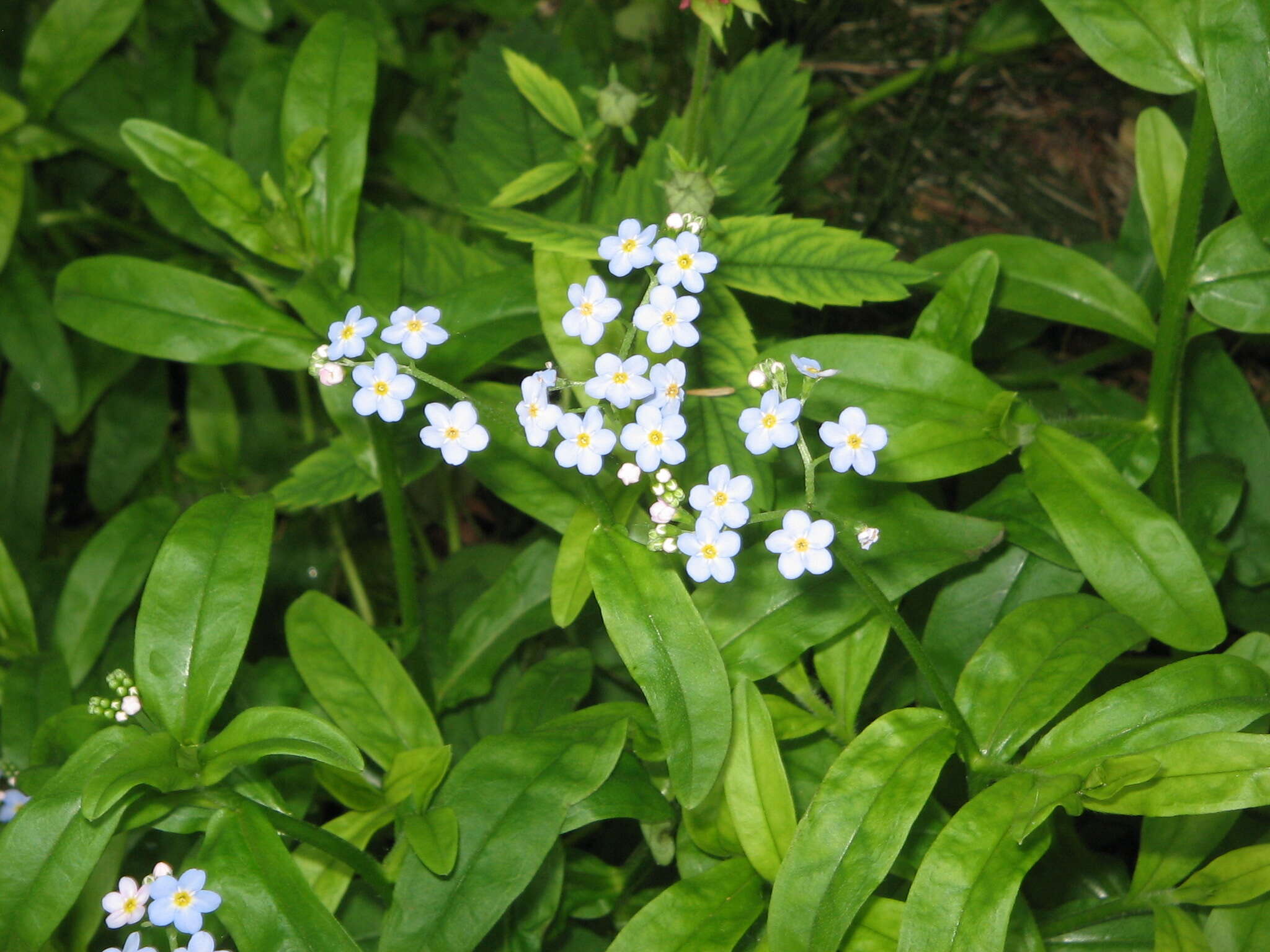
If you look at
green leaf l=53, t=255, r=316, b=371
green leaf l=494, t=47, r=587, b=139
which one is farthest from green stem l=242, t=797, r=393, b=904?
green leaf l=494, t=47, r=587, b=139

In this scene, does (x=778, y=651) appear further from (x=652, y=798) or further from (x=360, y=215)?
(x=360, y=215)

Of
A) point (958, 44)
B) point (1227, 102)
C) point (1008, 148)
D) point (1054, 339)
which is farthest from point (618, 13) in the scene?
point (1227, 102)

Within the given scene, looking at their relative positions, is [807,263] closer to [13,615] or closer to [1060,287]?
[1060,287]

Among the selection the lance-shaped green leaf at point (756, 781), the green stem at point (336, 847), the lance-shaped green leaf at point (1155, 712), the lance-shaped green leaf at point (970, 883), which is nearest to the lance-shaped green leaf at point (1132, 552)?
the lance-shaped green leaf at point (1155, 712)

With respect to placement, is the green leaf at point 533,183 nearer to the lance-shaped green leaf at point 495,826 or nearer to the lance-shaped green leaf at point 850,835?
the lance-shaped green leaf at point 495,826

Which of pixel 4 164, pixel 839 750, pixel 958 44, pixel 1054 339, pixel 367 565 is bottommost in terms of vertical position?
pixel 367 565

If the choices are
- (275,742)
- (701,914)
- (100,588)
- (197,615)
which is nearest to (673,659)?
(701,914)
